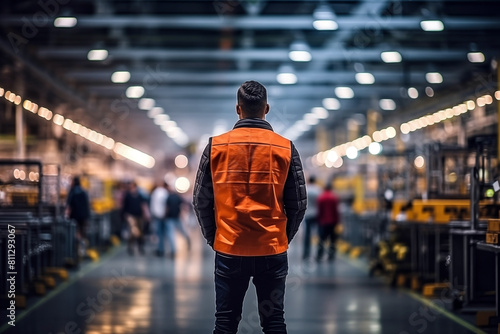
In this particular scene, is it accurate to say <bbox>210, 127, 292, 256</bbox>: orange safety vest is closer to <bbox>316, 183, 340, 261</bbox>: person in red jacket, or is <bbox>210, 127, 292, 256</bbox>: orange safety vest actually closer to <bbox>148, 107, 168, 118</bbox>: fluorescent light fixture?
<bbox>316, 183, 340, 261</bbox>: person in red jacket

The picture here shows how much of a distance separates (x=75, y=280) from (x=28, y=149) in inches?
441

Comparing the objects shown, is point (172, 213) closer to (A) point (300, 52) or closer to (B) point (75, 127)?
(A) point (300, 52)

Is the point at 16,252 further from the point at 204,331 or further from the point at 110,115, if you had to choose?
the point at 110,115

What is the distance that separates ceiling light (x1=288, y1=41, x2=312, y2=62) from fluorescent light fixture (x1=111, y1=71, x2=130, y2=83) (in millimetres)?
5434

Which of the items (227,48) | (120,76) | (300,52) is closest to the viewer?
(227,48)

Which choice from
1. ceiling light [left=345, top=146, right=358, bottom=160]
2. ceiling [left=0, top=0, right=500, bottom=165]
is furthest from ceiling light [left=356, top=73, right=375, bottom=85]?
ceiling light [left=345, top=146, right=358, bottom=160]

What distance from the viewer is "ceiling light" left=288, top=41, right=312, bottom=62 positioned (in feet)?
66.7

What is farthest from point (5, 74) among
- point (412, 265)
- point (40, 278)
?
point (412, 265)

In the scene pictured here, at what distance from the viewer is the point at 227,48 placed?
66.8ft

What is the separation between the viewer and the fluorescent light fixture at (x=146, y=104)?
1204 inches

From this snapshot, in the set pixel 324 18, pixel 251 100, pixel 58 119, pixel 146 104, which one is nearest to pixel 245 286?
pixel 251 100

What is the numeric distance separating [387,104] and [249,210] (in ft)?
95.7

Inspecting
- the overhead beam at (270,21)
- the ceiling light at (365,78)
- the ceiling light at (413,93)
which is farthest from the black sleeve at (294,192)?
the ceiling light at (413,93)

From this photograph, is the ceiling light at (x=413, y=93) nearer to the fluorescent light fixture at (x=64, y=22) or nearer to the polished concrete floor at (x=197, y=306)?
the polished concrete floor at (x=197, y=306)
